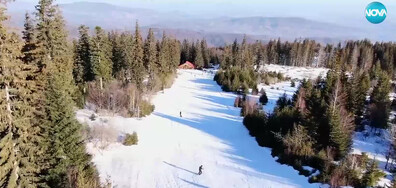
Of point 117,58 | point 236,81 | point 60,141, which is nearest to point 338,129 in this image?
point 60,141

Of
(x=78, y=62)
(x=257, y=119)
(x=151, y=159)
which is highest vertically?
(x=78, y=62)

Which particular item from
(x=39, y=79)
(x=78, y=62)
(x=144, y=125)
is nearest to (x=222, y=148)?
(x=144, y=125)

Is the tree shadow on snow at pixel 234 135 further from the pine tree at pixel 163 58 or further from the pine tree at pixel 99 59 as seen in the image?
the pine tree at pixel 163 58

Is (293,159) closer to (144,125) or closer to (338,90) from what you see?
(338,90)

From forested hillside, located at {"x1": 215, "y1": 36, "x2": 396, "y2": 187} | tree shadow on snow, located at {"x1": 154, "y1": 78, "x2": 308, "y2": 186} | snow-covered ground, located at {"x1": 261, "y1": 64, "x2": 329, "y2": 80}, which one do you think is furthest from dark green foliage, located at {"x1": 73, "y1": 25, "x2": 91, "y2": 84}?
snow-covered ground, located at {"x1": 261, "y1": 64, "x2": 329, "y2": 80}

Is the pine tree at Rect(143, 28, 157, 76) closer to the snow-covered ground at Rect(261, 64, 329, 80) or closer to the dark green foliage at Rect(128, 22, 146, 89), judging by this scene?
the dark green foliage at Rect(128, 22, 146, 89)

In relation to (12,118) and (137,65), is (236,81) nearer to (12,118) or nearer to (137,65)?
(137,65)
